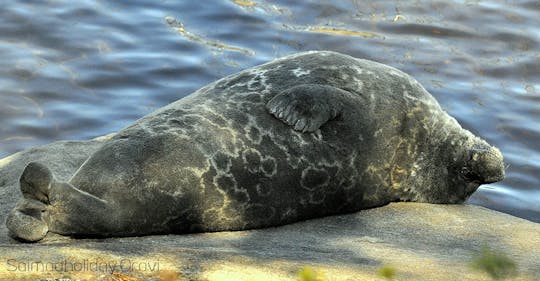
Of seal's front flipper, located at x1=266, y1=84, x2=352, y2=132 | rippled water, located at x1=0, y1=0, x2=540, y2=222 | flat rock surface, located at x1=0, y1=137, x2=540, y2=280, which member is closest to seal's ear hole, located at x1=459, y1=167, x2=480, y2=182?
flat rock surface, located at x1=0, y1=137, x2=540, y2=280

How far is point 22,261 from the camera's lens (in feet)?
15.5

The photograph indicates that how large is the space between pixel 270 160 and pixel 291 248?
2.60 ft

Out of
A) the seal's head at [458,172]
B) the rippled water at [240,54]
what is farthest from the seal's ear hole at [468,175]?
the rippled water at [240,54]

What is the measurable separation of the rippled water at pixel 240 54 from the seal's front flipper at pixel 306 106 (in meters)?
2.09

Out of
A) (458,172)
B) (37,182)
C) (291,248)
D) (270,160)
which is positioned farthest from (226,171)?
(458,172)

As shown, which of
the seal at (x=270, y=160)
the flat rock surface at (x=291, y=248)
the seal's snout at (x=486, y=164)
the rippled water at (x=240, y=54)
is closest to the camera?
the flat rock surface at (x=291, y=248)

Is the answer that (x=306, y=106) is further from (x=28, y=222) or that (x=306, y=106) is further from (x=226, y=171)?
(x=28, y=222)

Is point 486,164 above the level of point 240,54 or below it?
below

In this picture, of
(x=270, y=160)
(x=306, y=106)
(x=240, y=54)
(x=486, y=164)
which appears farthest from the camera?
(x=240, y=54)

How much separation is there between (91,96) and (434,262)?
5049mm

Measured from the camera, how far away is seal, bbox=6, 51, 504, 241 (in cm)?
571

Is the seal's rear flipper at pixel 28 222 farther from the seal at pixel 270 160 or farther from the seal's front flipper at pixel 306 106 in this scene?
the seal's front flipper at pixel 306 106

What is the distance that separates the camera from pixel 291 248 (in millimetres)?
5703

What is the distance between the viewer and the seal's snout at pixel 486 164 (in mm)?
7184
